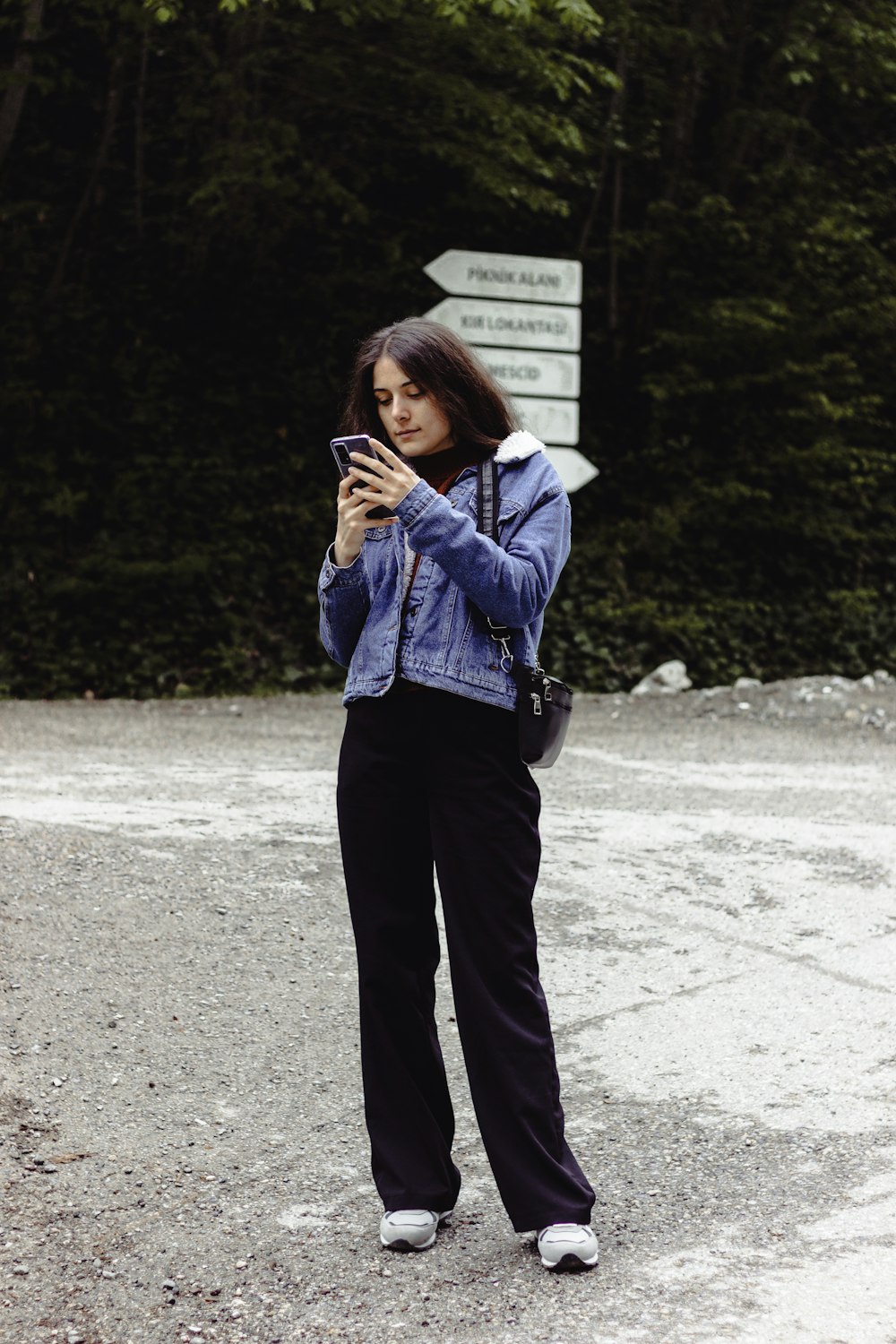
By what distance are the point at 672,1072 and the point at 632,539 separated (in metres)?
11.6

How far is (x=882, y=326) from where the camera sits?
15555 millimetres

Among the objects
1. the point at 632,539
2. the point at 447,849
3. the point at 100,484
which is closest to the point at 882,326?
the point at 632,539

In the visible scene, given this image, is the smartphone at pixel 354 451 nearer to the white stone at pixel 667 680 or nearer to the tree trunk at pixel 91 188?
the white stone at pixel 667 680

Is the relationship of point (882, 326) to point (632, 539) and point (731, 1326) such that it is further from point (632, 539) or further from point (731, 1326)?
point (731, 1326)

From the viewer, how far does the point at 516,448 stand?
3029 mm

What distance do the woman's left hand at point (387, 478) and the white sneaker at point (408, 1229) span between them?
4.81ft

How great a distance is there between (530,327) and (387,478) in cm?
991

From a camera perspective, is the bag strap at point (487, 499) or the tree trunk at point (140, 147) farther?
the tree trunk at point (140, 147)

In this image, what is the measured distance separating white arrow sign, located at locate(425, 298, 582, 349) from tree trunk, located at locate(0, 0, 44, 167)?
12.7ft

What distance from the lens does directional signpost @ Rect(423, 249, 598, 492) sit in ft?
39.7

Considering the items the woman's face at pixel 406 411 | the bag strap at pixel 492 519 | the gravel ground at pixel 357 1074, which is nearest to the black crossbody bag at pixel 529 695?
the bag strap at pixel 492 519

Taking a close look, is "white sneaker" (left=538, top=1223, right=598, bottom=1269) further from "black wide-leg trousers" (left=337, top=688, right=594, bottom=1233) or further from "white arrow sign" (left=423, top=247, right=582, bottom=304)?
"white arrow sign" (left=423, top=247, right=582, bottom=304)

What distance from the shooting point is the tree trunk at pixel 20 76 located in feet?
39.2

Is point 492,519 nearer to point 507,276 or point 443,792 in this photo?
point 443,792
